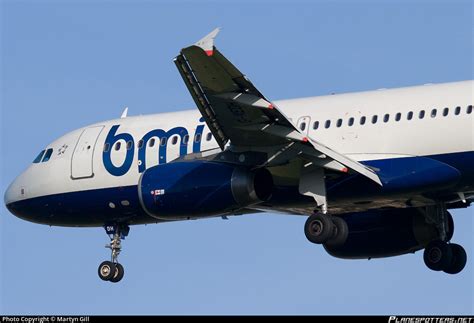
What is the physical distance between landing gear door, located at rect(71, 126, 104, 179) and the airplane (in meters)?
0.04

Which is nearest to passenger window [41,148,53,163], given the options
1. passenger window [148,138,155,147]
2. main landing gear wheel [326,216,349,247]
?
passenger window [148,138,155,147]

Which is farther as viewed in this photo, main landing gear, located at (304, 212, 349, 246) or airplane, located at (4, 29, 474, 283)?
main landing gear, located at (304, 212, 349, 246)

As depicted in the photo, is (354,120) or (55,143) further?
(55,143)

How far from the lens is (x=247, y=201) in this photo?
38344 millimetres

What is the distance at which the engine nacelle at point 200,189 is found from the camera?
126 feet

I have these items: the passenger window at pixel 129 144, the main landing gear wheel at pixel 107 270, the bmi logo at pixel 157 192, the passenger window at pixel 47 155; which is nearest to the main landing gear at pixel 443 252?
the bmi logo at pixel 157 192

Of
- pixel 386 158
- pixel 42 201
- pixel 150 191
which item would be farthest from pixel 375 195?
pixel 42 201

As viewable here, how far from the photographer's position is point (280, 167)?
128ft

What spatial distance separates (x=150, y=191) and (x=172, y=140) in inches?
111

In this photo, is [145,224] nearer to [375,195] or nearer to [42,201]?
[42,201]

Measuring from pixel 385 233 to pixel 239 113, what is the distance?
27.7ft

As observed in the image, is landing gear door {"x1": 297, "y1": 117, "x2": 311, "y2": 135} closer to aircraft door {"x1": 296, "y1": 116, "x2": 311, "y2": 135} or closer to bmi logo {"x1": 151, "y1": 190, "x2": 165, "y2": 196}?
aircraft door {"x1": 296, "y1": 116, "x2": 311, "y2": 135}

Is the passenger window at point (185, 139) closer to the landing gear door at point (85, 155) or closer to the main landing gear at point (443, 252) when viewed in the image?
the landing gear door at point (85, 155)

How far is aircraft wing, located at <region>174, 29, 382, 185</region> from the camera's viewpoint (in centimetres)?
3503
